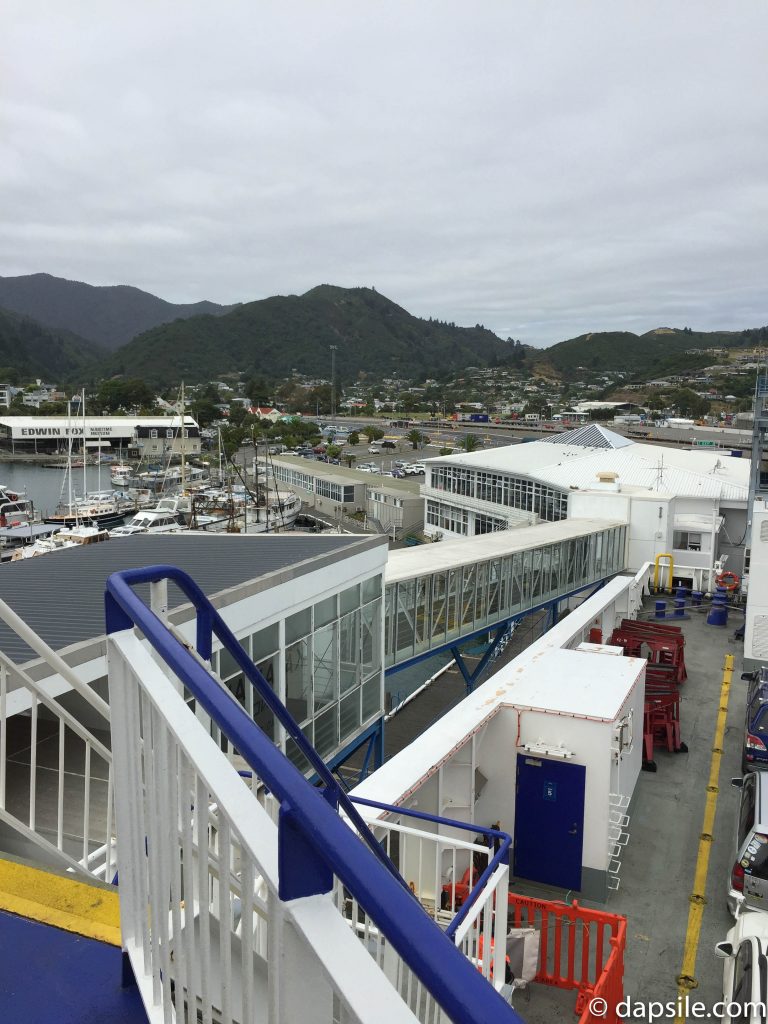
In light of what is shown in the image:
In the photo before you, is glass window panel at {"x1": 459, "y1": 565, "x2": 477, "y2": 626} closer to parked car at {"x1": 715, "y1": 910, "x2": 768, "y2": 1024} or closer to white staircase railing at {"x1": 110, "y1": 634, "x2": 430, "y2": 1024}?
parked car at {"x1": 715, "y1": 910, "x2": 768, "y2": 1024}

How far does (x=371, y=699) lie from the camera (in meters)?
12.2

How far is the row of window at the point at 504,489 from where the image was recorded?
35844 millimetres

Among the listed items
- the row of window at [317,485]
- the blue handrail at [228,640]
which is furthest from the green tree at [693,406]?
the blue handrail at [228,640]

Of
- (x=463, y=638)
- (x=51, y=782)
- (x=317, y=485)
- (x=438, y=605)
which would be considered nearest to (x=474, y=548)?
(x=463, y=638)

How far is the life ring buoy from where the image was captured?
24.1m

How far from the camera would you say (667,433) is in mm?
107188

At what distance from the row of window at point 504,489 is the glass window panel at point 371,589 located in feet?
79.7

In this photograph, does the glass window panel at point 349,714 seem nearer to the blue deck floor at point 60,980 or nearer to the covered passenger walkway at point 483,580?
the covered passenger walkway at point 483,580

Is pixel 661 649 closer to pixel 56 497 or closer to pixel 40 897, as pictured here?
pixel 40 897

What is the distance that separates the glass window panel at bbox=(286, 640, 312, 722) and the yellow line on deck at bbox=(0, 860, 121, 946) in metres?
6.58

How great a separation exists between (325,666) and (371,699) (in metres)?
2.07

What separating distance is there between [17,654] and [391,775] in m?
3.26

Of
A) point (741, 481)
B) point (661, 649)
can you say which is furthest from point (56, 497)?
point (661, 649)

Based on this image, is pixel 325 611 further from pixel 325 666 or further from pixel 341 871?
pixel 341 871
